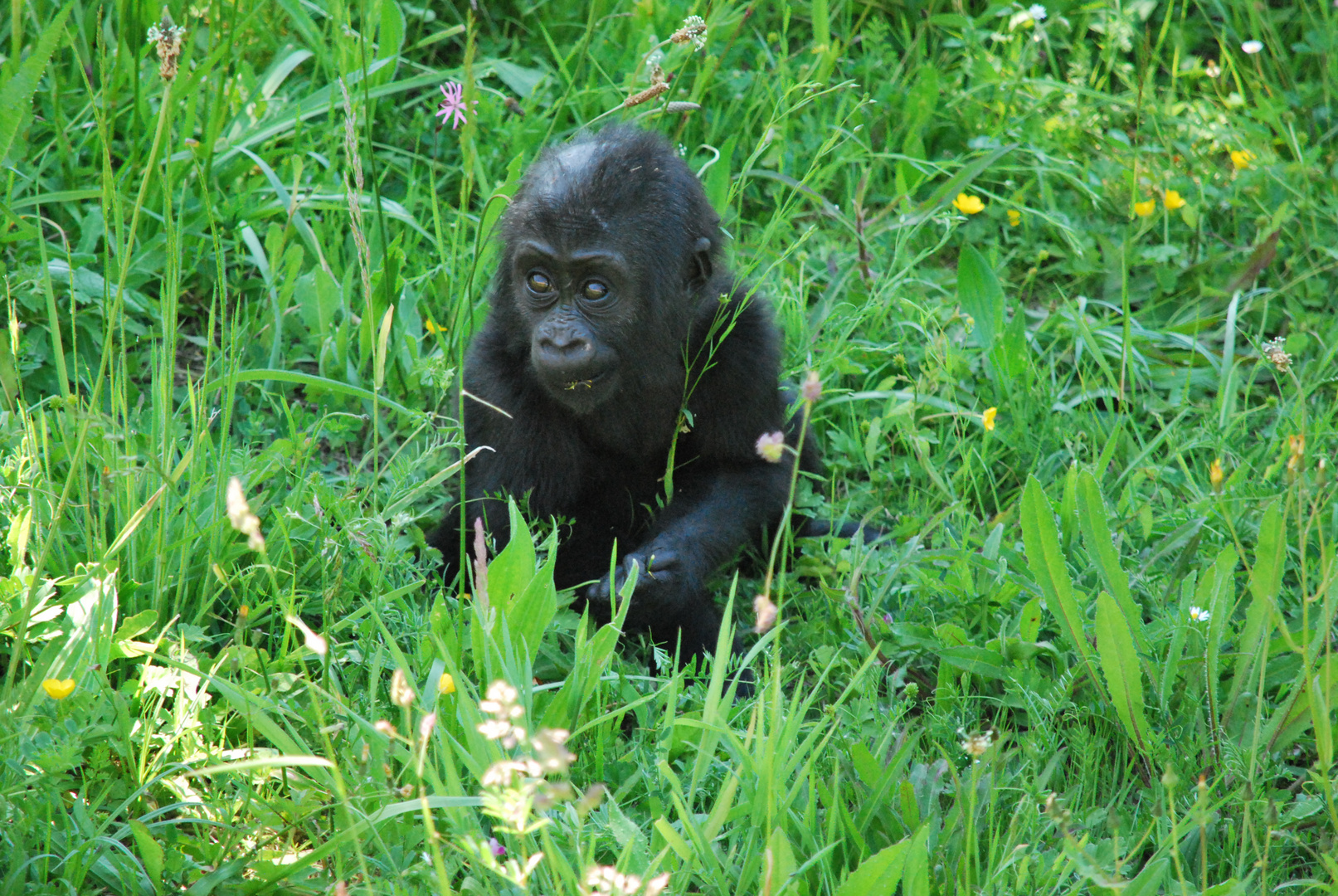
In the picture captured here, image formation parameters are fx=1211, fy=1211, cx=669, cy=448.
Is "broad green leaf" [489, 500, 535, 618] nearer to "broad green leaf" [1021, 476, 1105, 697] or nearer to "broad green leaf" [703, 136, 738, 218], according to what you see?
"broad green leaf" [1021, 476, 1105, 697]

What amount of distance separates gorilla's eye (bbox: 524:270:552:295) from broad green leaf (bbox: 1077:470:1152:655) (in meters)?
1.65

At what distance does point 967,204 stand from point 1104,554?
249 cm

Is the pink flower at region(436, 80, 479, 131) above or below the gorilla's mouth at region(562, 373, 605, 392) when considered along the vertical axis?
above

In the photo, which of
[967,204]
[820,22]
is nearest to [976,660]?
[967,204]

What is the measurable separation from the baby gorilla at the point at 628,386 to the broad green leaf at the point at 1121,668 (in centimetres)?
126

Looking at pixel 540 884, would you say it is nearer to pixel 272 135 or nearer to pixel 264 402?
pixel 264 402

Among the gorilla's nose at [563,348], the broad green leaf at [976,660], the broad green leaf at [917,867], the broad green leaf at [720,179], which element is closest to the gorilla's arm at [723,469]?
the gorilla's nose at [563,348]

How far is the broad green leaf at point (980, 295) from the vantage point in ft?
15.5

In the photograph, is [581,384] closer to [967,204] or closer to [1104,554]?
[1104,554]

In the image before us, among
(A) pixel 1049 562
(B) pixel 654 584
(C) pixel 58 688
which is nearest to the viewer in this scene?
(C) pixel 58 688

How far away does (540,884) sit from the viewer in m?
2.44

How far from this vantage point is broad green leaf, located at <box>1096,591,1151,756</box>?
2.85m

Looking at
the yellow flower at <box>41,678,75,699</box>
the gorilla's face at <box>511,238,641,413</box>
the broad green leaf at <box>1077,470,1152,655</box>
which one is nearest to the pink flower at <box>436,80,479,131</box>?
the gorilla's face at <box>511,238,641,413</box>

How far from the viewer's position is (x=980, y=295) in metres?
4.75
